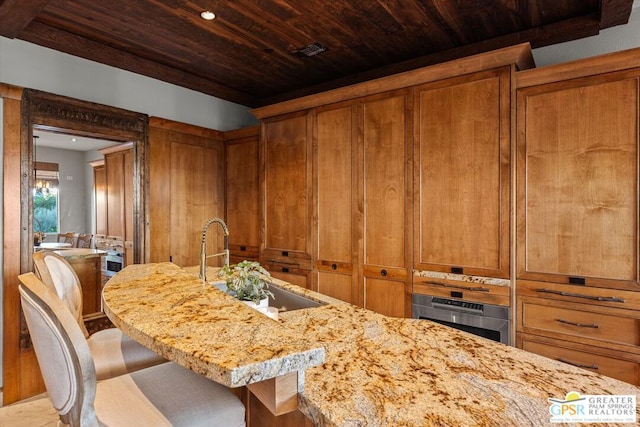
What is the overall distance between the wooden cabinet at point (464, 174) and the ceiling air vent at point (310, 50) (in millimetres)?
948

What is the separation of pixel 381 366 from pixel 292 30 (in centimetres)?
257

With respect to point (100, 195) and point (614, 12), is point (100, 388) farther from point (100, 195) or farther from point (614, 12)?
point (614, 12)

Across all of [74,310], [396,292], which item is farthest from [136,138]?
[396,292]

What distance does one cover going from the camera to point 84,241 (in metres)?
3.58

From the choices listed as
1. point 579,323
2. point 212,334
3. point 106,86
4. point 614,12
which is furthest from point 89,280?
point 614,12

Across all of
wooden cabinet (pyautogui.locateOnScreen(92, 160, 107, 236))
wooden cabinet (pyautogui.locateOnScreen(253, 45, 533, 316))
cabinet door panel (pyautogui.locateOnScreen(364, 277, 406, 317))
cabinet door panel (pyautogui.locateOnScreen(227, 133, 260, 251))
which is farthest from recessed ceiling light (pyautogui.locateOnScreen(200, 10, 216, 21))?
cabinet door panel (pyautogui.locateOnScreen(364, 277, 406, 317))

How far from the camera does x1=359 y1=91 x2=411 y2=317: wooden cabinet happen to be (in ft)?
9.12

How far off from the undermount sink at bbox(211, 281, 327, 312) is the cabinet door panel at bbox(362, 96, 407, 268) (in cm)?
101

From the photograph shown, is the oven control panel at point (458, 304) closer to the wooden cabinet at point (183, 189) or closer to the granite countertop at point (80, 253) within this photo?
the wooden cabinet at point (183, 189)

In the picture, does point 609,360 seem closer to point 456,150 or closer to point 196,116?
point 456,150

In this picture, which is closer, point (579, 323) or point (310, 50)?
point (579, 323)

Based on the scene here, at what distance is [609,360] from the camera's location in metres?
2.11

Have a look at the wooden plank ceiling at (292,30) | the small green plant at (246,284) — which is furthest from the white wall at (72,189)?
the small green plant at (246,284)

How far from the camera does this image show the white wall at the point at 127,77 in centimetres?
261
